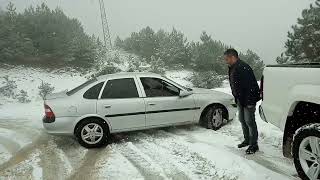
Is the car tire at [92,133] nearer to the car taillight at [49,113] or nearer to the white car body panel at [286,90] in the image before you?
the car taillight at [49,113]

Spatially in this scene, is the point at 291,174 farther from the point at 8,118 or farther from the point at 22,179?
the point at 8,118

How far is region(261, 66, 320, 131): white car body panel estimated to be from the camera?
184 inches

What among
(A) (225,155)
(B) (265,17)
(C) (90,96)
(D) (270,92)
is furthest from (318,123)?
(B) (265,17)

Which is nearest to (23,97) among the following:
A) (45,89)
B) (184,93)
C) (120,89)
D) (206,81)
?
(45,89)

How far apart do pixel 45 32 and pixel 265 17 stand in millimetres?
57896

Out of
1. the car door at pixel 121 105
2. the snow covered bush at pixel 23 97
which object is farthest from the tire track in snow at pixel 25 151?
the snow covered bush at pixel 23 97

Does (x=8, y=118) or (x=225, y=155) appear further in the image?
(x=8, y=118)

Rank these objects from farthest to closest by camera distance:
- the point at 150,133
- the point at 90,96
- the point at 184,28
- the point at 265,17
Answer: the point at 265,17 → the point at 184,28 → the point at 150,133 → the point at 90,96

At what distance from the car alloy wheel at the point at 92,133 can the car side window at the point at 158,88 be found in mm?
1296

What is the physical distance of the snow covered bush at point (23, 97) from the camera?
15885 millimetres

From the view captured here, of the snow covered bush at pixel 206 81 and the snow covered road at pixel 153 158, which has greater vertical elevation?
the snow covered bush at pixel 206 81

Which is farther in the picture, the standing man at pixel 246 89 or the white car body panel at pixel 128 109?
the white car body panel at pixel 128 109

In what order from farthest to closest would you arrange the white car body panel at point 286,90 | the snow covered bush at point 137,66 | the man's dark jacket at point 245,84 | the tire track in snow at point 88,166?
the snow covered bush at point 137,66 → the man's dark jacket at point 245,84 → the tire track in snow at point 88,166 → the white car body panel at point 286,90

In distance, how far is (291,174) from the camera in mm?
5547
